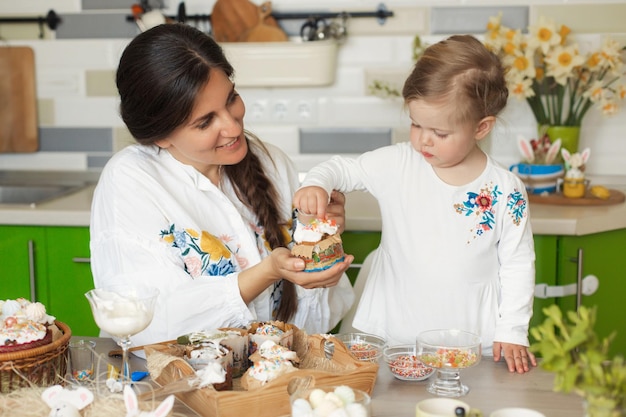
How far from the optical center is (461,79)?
1.86 m

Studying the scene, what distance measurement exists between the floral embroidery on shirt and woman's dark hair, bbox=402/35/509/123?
7.9 inches

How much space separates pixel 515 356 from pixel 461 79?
2.05 feet

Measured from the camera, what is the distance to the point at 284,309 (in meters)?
2.06

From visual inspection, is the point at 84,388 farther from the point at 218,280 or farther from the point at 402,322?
the point at 402,322

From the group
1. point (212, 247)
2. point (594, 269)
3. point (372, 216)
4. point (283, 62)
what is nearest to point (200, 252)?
point (212, 247)

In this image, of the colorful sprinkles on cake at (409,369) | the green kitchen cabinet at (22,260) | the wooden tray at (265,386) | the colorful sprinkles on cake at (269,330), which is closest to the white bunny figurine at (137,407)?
the wooden tray at (265,386)

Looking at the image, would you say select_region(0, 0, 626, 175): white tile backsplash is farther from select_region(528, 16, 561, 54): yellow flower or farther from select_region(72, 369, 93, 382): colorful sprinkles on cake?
select_region(72, 369, 93, 382): colorful sprinkles on cake

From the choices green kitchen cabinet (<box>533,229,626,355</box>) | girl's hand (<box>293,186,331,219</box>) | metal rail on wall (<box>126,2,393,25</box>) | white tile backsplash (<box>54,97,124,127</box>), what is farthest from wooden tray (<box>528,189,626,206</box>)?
white tile backsplash (<box>54,97,124,127</box>)

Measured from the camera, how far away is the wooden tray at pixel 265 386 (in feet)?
4.35

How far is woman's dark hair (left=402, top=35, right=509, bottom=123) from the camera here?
1.85 metres

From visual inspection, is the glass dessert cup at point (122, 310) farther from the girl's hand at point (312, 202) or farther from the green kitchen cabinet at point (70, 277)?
the green kitchen cabinet at point (70, 277)

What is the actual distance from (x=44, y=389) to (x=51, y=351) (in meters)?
0.10

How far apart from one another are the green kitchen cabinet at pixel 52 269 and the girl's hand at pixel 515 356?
153 centimetres

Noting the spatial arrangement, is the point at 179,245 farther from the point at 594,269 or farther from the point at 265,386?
the point at 594,269
